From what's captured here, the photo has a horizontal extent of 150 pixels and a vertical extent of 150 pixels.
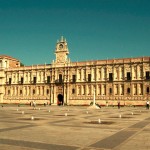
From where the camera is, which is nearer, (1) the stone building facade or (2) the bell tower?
(1) the stone building facade

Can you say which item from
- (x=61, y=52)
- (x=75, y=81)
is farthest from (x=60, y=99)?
(x=61, y=52)

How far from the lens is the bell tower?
259 feet

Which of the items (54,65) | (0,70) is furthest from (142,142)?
(0,70)

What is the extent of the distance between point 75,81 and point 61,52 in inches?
460

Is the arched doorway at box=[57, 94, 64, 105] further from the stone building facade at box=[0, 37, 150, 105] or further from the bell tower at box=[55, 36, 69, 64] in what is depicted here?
the bell tower at box=[55, 36, 69, 64]

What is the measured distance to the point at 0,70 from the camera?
88.8 m

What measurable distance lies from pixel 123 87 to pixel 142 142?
5829cm

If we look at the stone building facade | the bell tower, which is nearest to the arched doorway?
the stone building facade

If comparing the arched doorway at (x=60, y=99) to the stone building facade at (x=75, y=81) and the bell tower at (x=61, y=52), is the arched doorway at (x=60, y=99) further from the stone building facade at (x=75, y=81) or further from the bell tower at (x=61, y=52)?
the bell tower at (x=61, y=52)

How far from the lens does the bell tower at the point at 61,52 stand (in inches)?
3108

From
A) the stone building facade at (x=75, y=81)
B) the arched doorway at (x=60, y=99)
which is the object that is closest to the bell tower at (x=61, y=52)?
the stone building facade at (x=75, y=81)

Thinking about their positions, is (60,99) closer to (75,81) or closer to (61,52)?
(75,81)

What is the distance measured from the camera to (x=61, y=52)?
79375mm

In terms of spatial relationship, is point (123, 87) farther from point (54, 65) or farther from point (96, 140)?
point (96, 140)
